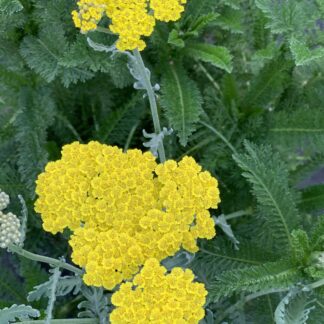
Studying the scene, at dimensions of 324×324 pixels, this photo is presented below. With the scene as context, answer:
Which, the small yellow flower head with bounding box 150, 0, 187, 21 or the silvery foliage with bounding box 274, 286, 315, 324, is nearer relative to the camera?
the small yellow flower head with bounding box 150, 0, 187, 21

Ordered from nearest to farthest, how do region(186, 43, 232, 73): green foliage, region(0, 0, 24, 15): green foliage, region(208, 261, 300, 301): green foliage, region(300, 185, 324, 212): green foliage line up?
region(208, 261, 300, 301): green foliage, region(0, 0, 24, 15): green foliage, region(186, 43, 232, 73): green foliage, region(300, 185, 324, 212): green foliage

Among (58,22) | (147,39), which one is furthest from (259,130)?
(58,22)

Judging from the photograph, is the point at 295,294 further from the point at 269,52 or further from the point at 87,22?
the point at 87,22

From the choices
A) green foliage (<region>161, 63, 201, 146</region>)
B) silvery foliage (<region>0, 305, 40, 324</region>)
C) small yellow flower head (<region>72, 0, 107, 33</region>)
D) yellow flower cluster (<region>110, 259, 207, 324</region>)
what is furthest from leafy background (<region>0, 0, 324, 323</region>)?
silvery foliage (<region>0, 305, 40, 324</region>)

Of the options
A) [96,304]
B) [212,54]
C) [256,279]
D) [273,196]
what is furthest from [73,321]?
[212,54]

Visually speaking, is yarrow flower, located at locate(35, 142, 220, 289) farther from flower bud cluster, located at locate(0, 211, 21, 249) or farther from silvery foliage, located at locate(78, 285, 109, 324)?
silvery foliage, located at locate(78, 285, 109, 324)

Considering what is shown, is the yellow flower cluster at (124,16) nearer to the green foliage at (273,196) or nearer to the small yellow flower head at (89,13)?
the small yellow flower head at (89,13)

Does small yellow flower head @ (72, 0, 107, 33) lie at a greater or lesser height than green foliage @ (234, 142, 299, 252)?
greater
